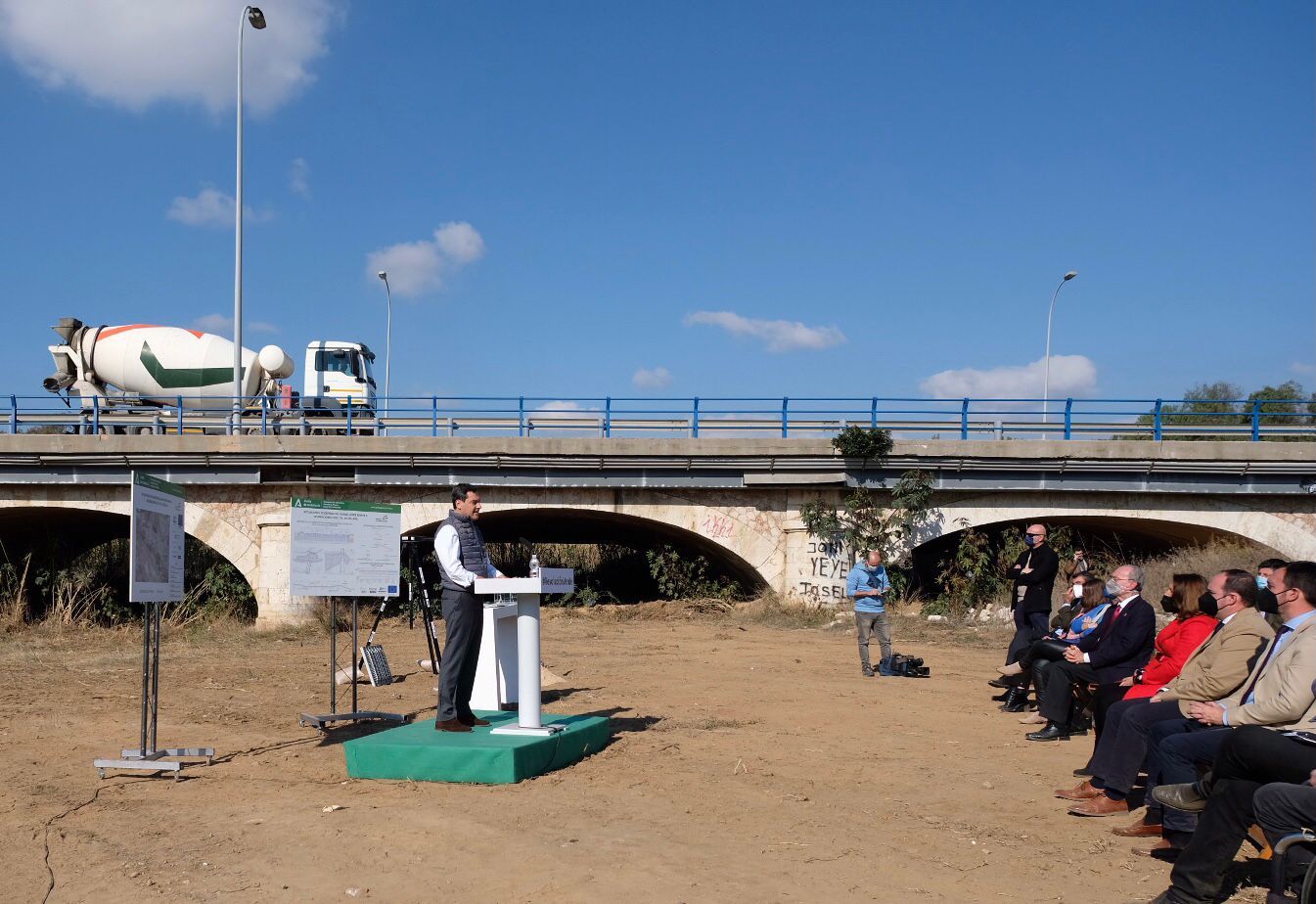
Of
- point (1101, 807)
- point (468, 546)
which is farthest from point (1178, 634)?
point (468, 546)

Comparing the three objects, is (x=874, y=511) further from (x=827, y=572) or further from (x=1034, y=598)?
(x=1034, y=598)

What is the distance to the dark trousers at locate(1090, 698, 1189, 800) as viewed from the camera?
6.44 metres

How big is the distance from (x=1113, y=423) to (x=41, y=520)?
73.3ft

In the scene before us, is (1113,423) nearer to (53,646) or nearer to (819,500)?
(819,500)

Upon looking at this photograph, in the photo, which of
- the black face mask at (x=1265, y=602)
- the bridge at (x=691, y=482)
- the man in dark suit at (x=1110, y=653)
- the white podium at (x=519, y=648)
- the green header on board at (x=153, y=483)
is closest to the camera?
the black face mask at (x=1265, y=602)

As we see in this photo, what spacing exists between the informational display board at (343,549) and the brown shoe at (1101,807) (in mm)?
6251

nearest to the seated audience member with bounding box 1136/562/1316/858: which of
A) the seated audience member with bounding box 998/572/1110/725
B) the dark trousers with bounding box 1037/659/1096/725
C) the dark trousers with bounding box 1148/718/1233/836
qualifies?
the dark trousers with bounding box 1148/718/1233/836

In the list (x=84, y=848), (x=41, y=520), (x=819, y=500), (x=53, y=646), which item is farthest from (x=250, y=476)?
(x=84, y=848)

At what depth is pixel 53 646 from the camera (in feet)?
56.5

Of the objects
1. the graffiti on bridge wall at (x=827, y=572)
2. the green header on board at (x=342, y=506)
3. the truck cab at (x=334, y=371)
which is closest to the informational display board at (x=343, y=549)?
the green header on board at (x=342, y=506)

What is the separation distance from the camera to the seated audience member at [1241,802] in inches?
181

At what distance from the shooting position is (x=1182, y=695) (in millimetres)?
6195

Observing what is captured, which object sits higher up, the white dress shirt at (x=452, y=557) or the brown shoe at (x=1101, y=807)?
the white dress shirt at (x=452, y=557)

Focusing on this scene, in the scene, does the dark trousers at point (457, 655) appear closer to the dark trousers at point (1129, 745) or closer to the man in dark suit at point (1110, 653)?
the dark trousers at point (1129, 745)
